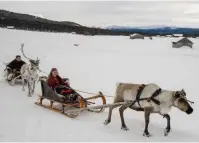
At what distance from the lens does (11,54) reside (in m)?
28.8

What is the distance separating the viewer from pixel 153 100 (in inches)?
297

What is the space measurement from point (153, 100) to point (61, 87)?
333 centimetres

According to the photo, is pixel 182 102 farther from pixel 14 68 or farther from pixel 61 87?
pixel 14 68

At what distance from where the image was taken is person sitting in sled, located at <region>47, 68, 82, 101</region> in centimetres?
946

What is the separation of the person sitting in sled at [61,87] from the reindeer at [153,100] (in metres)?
1.62

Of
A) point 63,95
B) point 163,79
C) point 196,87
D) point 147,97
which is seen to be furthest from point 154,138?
point 163,79

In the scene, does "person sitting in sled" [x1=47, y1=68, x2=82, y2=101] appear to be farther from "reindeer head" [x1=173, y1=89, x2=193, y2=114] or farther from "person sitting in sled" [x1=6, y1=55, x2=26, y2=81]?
"person sitting in sled" [x1=6, y1=55, x2=26, y2=81]

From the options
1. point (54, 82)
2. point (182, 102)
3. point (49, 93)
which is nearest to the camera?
point (182, 102)

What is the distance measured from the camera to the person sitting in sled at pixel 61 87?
946 centimetres

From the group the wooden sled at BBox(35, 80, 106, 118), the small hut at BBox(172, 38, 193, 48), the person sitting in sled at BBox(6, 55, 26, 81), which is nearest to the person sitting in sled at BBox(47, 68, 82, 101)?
the wooden sled at BBox(35, 80, 106, 118)

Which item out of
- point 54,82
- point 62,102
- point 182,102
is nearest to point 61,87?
point 54,82

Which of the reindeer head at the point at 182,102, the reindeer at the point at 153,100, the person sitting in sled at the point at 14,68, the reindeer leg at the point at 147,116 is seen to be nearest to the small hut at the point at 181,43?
the person sitting in sled at the point at 14,68

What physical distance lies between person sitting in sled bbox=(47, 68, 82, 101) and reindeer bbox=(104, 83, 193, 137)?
5.31ft

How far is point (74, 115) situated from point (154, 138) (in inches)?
97.3
